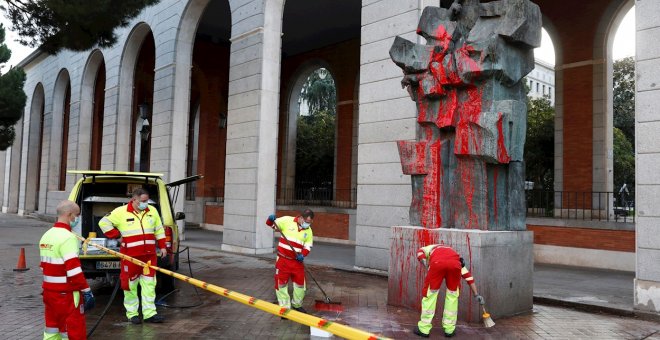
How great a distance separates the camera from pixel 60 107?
2883 cm

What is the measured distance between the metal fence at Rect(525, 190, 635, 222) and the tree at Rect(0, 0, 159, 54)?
11.4 metres

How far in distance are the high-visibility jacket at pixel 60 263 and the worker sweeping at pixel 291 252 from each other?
8.11 feet

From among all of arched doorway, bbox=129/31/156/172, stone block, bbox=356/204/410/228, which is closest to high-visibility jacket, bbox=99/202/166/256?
stone block, bbox=356/204/410/228

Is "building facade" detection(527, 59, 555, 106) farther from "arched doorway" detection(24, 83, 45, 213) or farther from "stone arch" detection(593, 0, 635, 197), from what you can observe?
"arched doorway" detection(24, 83, 45, 213)

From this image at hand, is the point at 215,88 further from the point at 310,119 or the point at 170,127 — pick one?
the point at 310,119

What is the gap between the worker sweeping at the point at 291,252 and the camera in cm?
648

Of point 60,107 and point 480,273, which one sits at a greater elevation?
point 60,107

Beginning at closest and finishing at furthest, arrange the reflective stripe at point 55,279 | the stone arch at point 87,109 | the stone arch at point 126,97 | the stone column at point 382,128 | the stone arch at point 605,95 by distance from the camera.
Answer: the reflective stripe at point 55,279 < the stone column at point 382,128 < the stone arch at point 605,95 < the stone arch at point 126,97 < the stone arch at point 87,109

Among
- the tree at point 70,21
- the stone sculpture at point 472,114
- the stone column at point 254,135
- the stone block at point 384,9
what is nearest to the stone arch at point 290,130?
the stone column at point 254,135

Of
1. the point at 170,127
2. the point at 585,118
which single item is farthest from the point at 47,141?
the point at 585,118

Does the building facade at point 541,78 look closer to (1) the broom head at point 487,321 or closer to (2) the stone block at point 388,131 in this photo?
(2) the stone block at point 388,131

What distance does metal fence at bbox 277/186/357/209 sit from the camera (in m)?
18.9

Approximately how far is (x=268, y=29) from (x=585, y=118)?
374 inches

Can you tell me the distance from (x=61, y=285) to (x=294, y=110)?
823 inches
